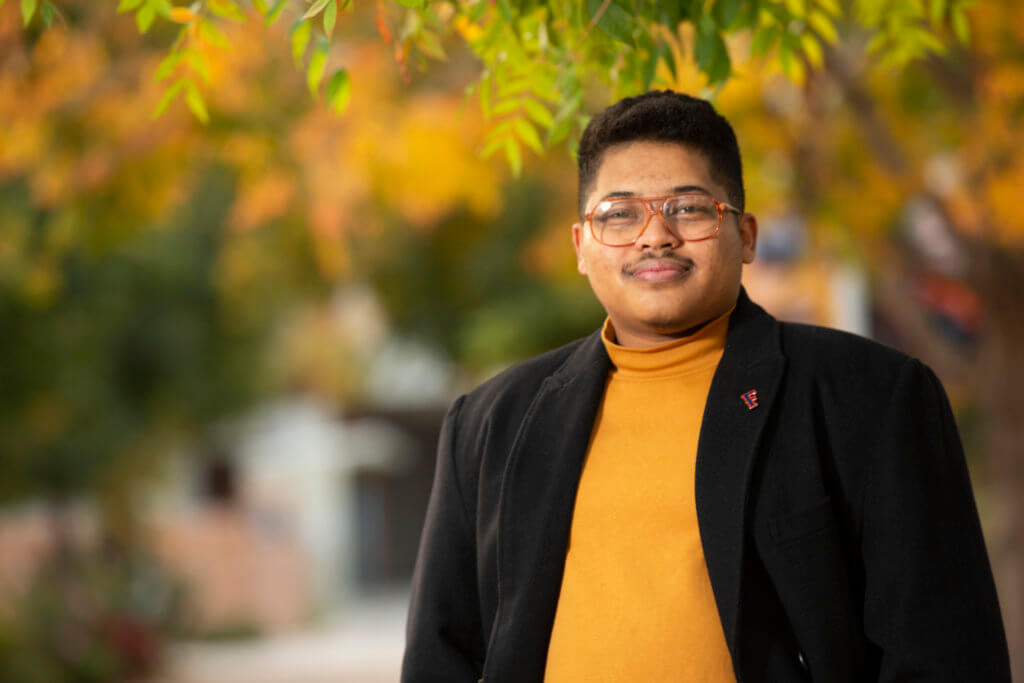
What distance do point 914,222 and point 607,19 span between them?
8317mm

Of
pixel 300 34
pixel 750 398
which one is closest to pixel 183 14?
pixel 300 34

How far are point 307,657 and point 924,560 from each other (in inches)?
859

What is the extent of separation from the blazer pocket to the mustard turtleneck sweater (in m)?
0.15

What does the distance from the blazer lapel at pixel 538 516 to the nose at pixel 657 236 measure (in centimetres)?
27

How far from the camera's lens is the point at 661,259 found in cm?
266

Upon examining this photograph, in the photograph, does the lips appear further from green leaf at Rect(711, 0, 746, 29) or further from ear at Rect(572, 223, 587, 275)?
green leaf at Rect(711, 0, 746, 29)

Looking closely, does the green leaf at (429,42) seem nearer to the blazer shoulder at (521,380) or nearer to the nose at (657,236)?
the blazer shoulder at (521,380)

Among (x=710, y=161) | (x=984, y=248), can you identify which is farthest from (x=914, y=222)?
(x=710, y=161)

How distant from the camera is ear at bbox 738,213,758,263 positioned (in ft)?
9.10

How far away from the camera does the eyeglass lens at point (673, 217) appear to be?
8.75 ft

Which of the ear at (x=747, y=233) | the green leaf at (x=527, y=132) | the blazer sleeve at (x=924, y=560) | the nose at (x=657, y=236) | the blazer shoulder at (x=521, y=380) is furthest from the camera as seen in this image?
the green leaf at (x=527, y=132)

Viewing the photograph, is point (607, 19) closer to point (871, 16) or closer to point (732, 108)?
point (871, 16)

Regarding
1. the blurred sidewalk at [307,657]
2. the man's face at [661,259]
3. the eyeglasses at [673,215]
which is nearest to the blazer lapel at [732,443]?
the man's face at [661,259]

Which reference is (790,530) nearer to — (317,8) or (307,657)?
(317,8)
